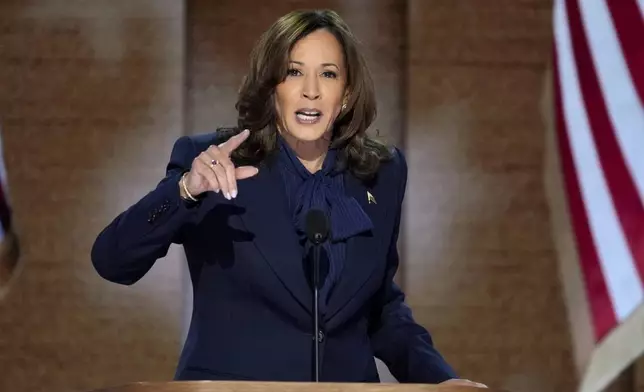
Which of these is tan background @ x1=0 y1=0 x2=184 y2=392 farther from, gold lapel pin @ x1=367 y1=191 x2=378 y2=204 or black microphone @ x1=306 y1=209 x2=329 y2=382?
black microphone @ x1=306 y1=209 x2=329 y2=382

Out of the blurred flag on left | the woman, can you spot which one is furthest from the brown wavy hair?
the blurred flag on left

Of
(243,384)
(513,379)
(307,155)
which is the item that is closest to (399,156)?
(307,155)

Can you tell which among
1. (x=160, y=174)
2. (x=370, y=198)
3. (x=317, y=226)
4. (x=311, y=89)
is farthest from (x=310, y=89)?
(x=160, y=174)

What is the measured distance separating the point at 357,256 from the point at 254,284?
22cm

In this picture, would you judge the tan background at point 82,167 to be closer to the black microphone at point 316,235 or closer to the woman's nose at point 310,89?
the woman's nose at point 310,89

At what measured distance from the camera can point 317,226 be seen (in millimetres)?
1606

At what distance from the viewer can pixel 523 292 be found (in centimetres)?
392

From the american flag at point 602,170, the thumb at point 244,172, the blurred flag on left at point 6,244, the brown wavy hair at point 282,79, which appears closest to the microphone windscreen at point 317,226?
the thumb at point 244,172

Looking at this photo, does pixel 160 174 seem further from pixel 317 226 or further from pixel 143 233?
pixel 317 226

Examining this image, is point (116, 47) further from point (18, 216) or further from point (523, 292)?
point (523, 292)

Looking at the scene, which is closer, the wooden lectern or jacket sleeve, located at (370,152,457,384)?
the wooden lectern

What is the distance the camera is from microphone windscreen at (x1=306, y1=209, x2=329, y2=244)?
5.24 feet

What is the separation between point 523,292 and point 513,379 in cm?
37

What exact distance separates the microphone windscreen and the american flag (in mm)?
491
